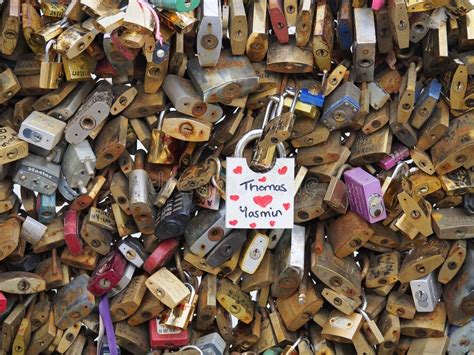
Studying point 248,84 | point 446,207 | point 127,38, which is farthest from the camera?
point 446,207

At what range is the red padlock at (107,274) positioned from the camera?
3.56 meters

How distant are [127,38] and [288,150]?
2.44 feet

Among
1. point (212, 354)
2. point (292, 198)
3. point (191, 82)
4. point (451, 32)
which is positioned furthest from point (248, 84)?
point (212, 354)

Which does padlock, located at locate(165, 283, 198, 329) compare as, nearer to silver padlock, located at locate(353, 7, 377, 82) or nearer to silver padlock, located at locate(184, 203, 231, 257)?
silver padlock, located at locate(184, 203, 231, 257)

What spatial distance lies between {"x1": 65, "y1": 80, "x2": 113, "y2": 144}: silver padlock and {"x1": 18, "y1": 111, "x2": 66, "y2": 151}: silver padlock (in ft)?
0.12

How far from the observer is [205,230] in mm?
3516

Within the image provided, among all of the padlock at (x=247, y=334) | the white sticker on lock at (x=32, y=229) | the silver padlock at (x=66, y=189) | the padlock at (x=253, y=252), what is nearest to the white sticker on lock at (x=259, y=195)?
the padlock at (x=253, y=252)

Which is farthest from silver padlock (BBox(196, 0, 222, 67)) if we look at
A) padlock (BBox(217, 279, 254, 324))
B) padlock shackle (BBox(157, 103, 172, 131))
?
padlock (BBox(217, 279, 254, 324))

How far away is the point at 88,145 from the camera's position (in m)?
3.50

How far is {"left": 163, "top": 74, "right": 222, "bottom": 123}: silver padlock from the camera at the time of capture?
3.39 metres

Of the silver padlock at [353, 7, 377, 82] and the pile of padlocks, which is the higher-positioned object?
the silver padlock at [353, 7, 377, 82]

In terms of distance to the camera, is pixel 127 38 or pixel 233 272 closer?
pixel 127 38

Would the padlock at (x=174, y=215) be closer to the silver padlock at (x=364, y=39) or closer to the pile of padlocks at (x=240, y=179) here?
the pile of padlocks at (x=240, y=179)

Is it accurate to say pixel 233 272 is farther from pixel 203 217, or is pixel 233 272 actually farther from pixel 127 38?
pixel 127 38
